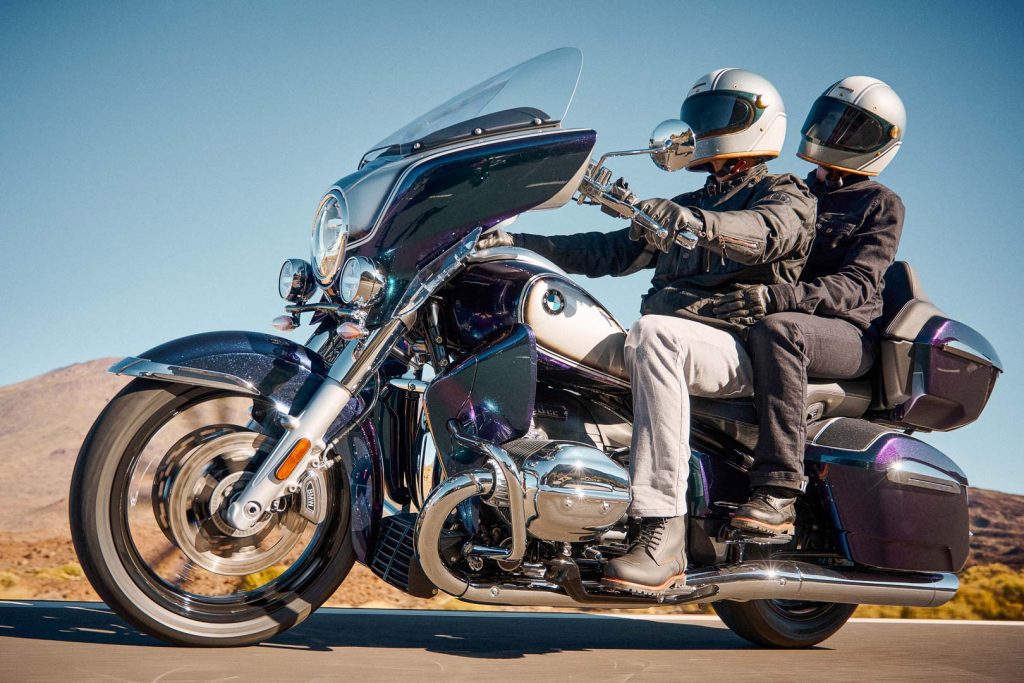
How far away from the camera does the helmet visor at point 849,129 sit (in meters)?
4.40

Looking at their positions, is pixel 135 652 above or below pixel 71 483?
below

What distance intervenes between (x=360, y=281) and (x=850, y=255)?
2099 millimetres

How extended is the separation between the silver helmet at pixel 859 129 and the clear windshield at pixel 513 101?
166 centimetres

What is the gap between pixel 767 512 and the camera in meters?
3.34

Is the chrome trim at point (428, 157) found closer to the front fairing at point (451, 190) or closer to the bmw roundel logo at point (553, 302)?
the front fairing at point (451, 190)

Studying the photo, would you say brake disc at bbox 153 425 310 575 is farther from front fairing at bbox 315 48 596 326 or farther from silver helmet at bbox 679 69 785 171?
silver helmet at bbox 679 69 785 171

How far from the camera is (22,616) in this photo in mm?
3678

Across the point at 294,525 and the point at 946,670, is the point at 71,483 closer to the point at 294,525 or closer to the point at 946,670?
the point at 294,525

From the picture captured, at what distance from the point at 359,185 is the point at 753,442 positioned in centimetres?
169

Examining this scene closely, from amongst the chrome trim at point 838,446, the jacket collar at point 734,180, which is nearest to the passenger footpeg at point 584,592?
the chrome trim at point 838,446

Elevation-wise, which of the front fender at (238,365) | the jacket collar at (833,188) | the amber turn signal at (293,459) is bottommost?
the amber turn signal at (293,459)

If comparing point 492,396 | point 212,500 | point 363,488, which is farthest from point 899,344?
point 212,500

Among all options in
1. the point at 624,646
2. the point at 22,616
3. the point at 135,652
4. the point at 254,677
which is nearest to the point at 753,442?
the point at 624,646

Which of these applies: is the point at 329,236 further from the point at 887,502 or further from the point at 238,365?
the point at 887,502
